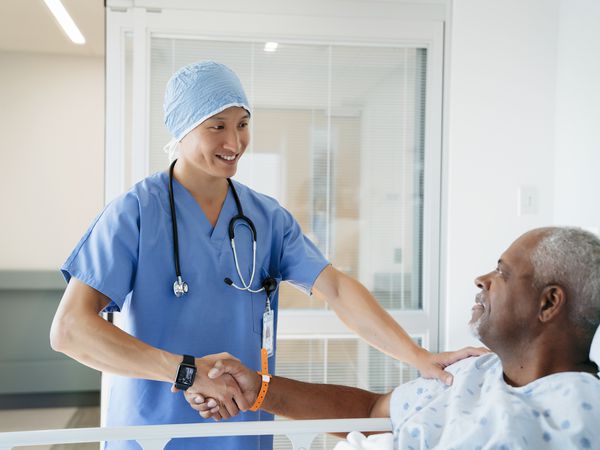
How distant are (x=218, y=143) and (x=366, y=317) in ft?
1.89

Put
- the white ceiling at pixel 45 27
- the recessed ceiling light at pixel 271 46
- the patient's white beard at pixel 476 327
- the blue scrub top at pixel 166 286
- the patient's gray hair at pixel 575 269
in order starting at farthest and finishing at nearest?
the recessed ceiling light at pixel 271 46 → the white ceiling at pixel 45 27 → the blue scrub top at pixel 166 286 → the patient's white beard at pixel 476 327 → the patient's gray hair at pixel 575 269

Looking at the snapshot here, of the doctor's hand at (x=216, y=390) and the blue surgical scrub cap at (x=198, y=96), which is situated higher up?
the blue surgical scrub cap at (x=198, y=96)

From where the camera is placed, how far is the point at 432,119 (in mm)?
2434

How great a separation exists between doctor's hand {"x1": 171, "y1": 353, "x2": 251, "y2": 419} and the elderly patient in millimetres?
17

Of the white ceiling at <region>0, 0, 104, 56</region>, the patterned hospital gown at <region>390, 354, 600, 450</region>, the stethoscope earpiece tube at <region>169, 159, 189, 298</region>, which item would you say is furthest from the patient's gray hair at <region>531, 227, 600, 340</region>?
the white ceiling at <region>0, 0, 104, 56</region>

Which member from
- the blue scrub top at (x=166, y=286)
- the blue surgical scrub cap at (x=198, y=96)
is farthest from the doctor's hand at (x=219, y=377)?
the blue surgical scrub cap at (x=198, y=96)

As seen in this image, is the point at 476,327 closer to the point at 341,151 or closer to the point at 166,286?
the point at 166,286

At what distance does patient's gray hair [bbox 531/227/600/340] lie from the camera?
116cm

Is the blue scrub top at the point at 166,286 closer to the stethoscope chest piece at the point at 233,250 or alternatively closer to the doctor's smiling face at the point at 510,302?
the stethoscope chest piece at the point at 233,250

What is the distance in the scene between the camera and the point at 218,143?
144 centimetres

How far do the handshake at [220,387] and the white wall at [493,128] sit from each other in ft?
4.15

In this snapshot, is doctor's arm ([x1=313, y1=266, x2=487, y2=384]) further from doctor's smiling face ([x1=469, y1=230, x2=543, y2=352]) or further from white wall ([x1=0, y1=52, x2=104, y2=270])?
white wall ([x1=0, y1=52, x2=104, y2=270])

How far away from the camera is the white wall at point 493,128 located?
2.36 metres

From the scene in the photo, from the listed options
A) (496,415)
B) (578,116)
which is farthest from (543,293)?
(578,116)
